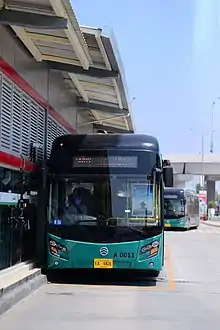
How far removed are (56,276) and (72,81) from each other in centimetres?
564

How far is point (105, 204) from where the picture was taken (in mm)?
12992

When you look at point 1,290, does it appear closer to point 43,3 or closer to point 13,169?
point 13,169

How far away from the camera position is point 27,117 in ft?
45.4

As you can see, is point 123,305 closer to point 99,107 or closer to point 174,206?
point 99,107

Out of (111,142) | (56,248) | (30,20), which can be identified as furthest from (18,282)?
(30,20)

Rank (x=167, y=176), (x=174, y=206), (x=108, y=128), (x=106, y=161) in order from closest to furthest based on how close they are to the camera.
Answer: (x=106, y=161), (x=167, y=176), (x=108, y=128), (x=174, y=206)

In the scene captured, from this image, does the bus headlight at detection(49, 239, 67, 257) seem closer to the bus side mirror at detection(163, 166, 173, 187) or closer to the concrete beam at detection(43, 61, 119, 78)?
the bus side mirror at detection(163, 166, 173, 187)

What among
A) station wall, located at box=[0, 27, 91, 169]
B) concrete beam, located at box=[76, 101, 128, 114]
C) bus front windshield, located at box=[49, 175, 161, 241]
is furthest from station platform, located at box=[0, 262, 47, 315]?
concrete beam, located at box=[76, 101, 128, 114]

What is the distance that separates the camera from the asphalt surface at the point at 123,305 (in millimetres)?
8492

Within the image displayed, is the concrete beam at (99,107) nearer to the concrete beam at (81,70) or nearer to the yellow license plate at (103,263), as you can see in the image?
the concrete beam at (81,70)

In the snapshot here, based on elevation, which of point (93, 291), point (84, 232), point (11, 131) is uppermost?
point (11, 131)

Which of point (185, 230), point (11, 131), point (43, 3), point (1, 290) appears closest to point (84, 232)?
point (11, 131)

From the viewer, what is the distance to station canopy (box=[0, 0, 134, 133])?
32.9 ft

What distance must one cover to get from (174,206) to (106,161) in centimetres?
2769
